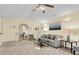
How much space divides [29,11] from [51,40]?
734 mm

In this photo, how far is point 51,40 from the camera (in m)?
3.04

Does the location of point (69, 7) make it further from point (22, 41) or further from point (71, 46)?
point (22, 41)

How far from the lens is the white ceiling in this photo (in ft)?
9.74

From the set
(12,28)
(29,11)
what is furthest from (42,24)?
(12,28)

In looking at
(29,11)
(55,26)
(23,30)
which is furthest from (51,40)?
(29,11)

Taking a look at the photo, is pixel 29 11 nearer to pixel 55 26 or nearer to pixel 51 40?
pixel 55 26

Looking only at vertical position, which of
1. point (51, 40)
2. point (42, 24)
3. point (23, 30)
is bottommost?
point (51, 40)

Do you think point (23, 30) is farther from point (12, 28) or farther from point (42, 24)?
point (42, 24)

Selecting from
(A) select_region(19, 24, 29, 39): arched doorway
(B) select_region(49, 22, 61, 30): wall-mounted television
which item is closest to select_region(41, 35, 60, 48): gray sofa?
(B) select_region(49, 22, 61, 30): wall-mounted television

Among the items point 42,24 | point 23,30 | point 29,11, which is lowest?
point 23,30

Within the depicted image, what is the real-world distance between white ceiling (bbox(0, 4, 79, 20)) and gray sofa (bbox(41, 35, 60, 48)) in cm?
38

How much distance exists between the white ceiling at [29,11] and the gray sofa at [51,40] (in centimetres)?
38

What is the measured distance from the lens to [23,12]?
2.98m

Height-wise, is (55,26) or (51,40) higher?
(55,26)
